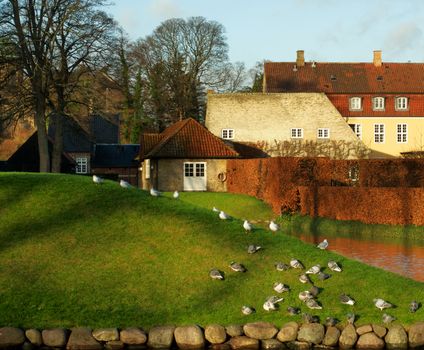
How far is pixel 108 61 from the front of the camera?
5162 cm

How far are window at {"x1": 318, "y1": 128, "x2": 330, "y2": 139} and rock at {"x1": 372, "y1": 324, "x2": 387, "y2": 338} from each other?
54019 mm

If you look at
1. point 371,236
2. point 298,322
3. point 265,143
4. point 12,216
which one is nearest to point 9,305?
point 12,216

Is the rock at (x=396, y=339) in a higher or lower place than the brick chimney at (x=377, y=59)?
lower

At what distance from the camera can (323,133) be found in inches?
2798

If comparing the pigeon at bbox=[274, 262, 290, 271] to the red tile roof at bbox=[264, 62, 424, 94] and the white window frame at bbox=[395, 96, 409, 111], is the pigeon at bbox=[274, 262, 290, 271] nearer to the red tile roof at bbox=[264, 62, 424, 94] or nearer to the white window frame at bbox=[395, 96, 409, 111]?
the red tile roof at bbox=[264, 62, 424, 94]

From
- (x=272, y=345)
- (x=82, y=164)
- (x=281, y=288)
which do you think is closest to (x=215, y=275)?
(x=281, y=288)

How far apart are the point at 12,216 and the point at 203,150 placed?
115 ft

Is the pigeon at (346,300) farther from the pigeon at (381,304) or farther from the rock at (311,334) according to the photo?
the rock at (311,334)

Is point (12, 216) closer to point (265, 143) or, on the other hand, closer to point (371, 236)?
point (371, 236)

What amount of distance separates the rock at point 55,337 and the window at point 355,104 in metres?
68.5

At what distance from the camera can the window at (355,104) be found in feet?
271

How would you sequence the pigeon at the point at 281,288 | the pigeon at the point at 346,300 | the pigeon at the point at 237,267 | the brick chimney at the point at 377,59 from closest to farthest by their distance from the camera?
the pigeon at the point at 346,300 → the pigeon at the point at 281,288 → the pigeon at the point at 237,267 → the brick chimney at the point at 377,59

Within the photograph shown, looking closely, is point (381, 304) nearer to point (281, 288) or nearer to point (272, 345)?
point (281, 288)

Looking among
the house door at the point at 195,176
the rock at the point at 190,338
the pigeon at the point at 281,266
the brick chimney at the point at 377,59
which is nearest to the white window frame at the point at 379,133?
the brick chimney at the point at 377,59
